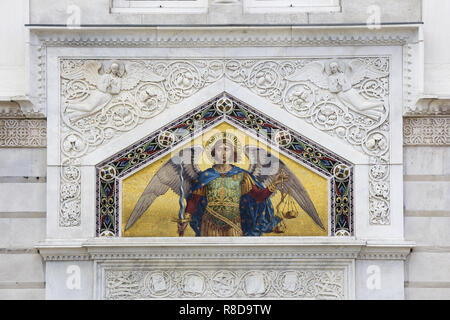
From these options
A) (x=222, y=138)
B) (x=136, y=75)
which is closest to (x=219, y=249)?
(x=222, y=138)

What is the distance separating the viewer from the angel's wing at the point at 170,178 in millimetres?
9422

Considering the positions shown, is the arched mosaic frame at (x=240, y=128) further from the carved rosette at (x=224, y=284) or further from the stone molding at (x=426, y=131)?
the stone molding at (x=426, y=131)

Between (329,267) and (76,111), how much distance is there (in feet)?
10.1

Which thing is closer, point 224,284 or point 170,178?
point 224,284

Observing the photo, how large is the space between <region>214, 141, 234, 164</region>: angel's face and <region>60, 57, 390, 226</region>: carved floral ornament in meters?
0.42

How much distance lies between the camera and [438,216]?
30.7 ft

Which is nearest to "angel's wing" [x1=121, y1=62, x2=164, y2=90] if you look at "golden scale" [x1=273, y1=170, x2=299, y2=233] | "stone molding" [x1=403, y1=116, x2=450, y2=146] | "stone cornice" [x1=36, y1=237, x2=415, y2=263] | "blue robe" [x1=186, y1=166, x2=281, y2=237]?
"blue robe" [x1=186, y1=166, x2=281, y2=237]

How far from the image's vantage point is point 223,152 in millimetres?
9500

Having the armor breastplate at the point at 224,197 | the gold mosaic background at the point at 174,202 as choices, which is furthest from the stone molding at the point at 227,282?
the armor breastplate at the point at 224,197

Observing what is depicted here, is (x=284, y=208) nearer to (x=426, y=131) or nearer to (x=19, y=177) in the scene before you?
(x=426, y=131)

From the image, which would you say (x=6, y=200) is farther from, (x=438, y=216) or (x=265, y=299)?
(x=438, y=216)

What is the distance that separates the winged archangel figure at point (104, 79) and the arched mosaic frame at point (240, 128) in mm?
554

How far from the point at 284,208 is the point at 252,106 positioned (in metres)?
1.11
